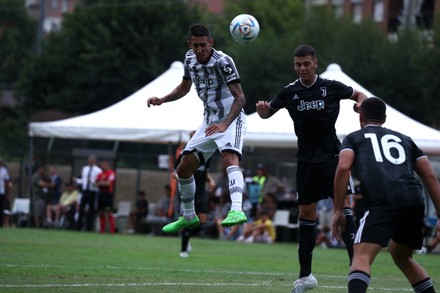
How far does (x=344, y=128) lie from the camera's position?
80.7ft

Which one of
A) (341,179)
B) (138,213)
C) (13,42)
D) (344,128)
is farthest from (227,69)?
(13,42)

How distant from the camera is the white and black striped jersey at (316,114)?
1159 centimetres

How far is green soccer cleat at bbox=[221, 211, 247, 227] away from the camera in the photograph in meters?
11.5

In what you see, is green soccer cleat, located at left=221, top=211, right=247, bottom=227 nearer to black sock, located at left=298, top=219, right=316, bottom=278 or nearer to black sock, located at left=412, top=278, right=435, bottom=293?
black sock, located at left=298, top=219, right=316, bottom=278

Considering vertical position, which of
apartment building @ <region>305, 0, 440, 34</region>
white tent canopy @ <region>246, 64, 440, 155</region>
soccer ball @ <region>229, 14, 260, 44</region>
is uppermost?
apartment building @ <region>305, 0, 440, 34</region>

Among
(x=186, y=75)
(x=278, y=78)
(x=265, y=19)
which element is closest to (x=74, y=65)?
(x=278, y=78)

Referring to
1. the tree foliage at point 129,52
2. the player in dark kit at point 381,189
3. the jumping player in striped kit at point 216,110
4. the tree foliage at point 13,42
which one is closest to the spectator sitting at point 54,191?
the tree foliage at point 129,52

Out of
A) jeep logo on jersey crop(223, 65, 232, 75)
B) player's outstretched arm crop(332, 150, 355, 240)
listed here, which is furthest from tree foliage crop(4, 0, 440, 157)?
player's outstretched arm crop(332, 150, 355, 240)

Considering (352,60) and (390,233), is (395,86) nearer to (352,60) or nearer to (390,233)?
(352,60)

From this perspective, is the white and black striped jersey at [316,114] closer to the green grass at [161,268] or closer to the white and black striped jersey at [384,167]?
the green grass at [161,268]

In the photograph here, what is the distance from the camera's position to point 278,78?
4991cm

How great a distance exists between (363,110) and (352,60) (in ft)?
117

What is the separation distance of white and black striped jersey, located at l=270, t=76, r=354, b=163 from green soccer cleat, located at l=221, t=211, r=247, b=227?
35.3 inches

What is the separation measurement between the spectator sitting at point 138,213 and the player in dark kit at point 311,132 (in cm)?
1954
